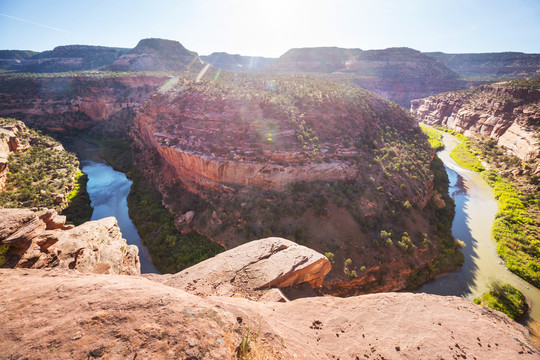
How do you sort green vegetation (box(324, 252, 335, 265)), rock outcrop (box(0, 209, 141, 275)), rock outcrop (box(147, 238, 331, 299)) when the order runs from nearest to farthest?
1. rock outcrop (box(0, 209, 141, 275))
2. rock outcrop (box(147, 238, 331, 299))
3. green vegetation (box(324, 252, 335, 265))

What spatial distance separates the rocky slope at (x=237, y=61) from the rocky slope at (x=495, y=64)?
418 ft

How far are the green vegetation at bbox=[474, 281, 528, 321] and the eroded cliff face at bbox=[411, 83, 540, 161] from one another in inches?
1458

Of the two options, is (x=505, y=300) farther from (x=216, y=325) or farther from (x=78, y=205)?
(x=78, y=205)

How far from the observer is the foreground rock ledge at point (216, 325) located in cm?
452

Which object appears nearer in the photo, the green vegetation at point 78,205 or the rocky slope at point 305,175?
the rocky slope at point 305,175

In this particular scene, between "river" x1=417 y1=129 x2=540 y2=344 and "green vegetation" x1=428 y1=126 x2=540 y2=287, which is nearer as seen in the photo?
"river" x1=417 y1=129 x2=540 y2=344

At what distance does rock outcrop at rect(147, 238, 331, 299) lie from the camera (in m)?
9.32

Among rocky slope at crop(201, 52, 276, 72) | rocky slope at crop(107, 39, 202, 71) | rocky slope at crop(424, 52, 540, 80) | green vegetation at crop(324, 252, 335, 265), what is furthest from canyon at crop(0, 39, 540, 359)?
rocky slope at crop(201, 52, 276, 72)

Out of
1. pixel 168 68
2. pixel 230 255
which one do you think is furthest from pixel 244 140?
pixel 168 68

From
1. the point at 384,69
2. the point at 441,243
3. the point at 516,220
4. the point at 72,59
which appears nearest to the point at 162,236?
the point at 441,243

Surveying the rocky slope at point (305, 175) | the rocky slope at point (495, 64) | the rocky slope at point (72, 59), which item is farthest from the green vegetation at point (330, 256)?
the rocky slope at point (72, 59)

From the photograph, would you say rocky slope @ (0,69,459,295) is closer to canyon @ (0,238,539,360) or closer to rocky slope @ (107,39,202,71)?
canyon @ (0,238,539,360)

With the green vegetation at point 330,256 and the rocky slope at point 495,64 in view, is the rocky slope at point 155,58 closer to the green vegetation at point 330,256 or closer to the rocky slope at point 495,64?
the green vegetation at point 330,256

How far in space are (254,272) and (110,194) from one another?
34.4 meters
